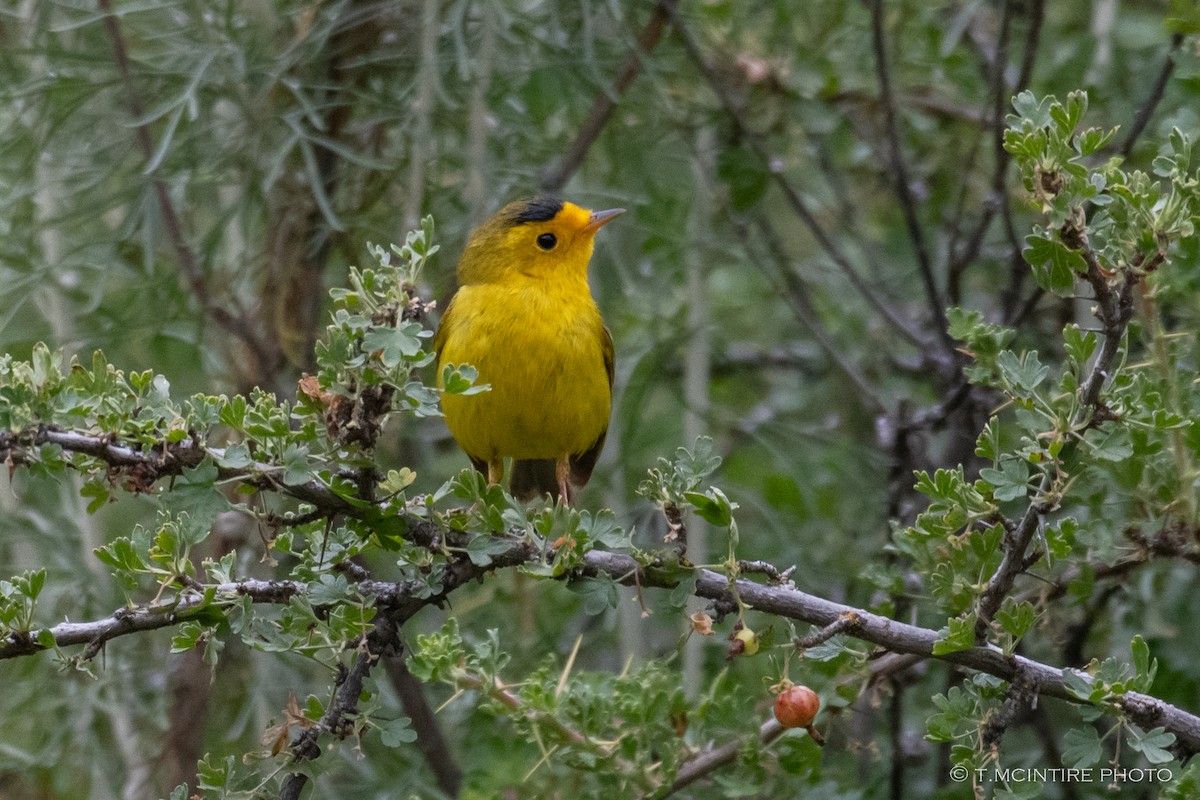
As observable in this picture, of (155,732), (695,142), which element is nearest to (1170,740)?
(695,142)

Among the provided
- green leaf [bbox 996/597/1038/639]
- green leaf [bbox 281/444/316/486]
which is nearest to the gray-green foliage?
green leaf [bbox 996/597/1038/639]

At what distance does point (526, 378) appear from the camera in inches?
157

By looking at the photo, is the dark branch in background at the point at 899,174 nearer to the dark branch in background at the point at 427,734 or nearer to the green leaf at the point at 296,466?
the dark branch in background at the point at 427,734

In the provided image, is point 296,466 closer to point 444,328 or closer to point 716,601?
point 716,601

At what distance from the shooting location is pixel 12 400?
1.97 meters

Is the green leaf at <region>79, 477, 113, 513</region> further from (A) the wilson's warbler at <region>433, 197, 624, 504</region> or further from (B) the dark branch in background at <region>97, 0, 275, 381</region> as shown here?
(B) the dark branch in background at <region>97, 0, 275, 381</region>

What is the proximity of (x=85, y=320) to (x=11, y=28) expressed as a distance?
130cm

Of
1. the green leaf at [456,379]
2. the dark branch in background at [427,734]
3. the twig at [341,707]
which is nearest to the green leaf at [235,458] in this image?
the green leaf at [456,379]

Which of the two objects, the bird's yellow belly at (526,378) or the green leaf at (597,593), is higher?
the green leaf at (597,593)

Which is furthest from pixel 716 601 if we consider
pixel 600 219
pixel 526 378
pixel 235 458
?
pixel 600 219

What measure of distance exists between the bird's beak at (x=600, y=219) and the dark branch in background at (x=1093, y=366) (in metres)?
2.44

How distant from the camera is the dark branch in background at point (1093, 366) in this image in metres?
1.96

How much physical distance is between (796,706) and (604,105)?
2789mm

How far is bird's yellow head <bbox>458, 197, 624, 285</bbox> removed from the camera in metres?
4.47
